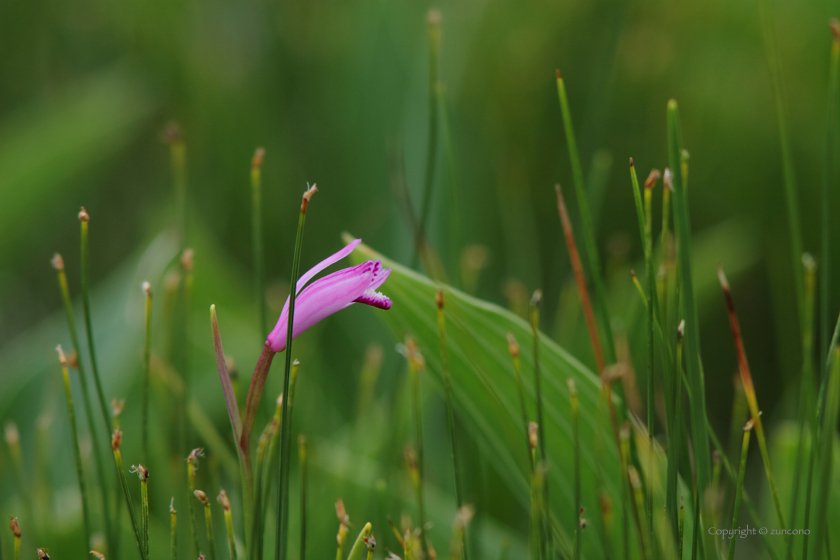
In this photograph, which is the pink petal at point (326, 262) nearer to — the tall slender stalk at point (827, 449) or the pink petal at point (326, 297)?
the pink petal at point (326, 297)

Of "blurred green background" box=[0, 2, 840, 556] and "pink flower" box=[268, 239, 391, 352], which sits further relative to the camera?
"blurred green background" box=[0, 2, 840, 556]

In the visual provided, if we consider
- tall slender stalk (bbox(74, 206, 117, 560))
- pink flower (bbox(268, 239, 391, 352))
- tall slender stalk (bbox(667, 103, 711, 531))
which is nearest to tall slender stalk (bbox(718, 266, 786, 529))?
tall slender stalk (bbox(667, 103, 711, 531))

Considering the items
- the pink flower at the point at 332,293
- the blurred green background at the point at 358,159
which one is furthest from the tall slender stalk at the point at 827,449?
the blurred green background at the point at 358,159

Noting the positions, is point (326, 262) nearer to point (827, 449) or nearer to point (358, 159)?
point (827, 449)

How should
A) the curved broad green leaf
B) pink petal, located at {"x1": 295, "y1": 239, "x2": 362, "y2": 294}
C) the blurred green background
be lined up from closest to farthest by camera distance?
1. pink petal, located at {"x1": 295, "y1": 239, "x2": 362, "y2": 294}
2. the curved broad green leaf
3. the blurred green background

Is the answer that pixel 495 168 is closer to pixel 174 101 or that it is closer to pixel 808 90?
pixel 808 90

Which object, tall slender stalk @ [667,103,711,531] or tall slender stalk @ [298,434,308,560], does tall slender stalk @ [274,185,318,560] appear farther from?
tall slender stalk @ [667,103,711,531]

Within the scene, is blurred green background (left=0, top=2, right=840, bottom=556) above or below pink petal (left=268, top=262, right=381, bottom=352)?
above

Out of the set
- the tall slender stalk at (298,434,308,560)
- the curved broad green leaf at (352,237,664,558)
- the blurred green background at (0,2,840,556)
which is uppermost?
the blurred green background at (0,2,840,556)
